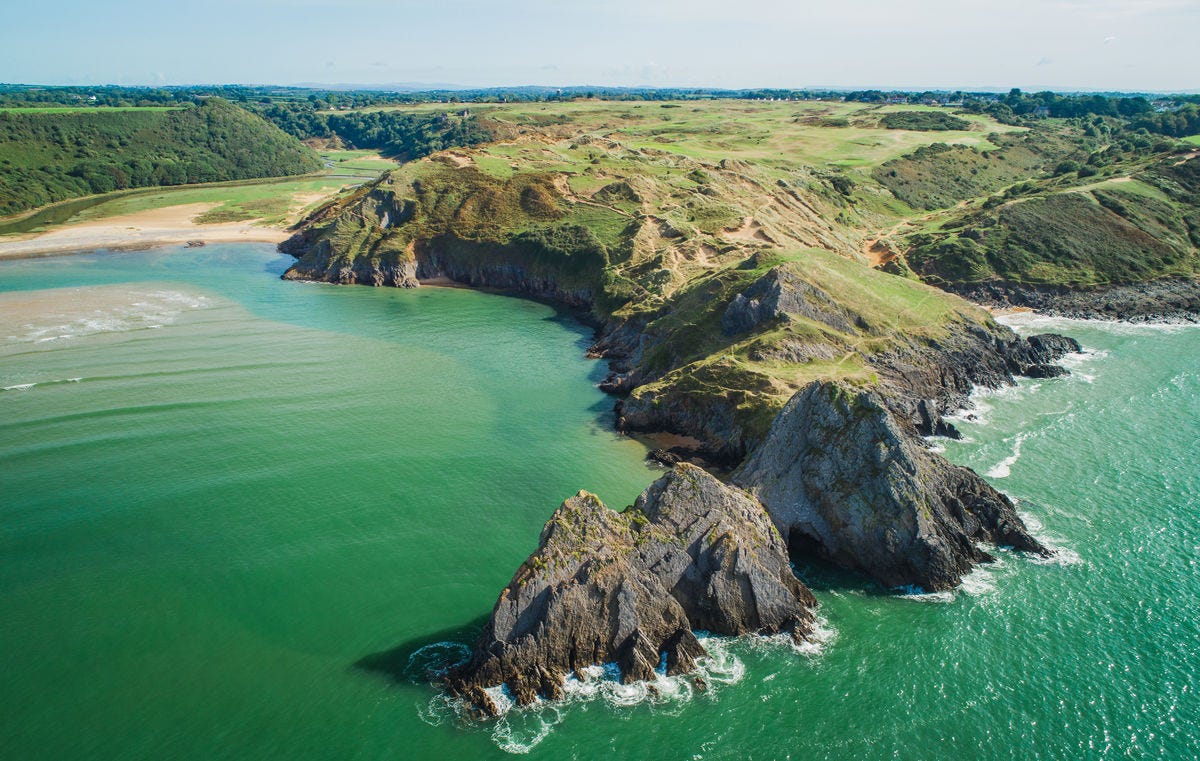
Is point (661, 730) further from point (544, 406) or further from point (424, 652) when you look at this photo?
point (544, 406)

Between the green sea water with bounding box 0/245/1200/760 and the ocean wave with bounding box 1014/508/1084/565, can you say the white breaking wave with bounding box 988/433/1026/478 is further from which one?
the ocean wave with bounding box 1014/508/1084/565

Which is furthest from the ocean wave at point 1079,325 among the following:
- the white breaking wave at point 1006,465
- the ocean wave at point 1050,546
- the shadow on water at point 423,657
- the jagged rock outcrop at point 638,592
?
the shadow on water at point 423,657

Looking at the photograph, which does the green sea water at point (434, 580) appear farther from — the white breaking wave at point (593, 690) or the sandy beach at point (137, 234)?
the sandy beach at point (137, 234)

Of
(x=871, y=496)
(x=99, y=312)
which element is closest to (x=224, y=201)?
(x=99, y=312)

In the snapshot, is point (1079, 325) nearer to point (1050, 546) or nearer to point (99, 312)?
point (1050, 546)

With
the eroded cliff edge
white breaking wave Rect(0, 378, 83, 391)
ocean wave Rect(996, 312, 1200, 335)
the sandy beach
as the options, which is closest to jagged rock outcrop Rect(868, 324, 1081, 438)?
the eroded cliff edge
